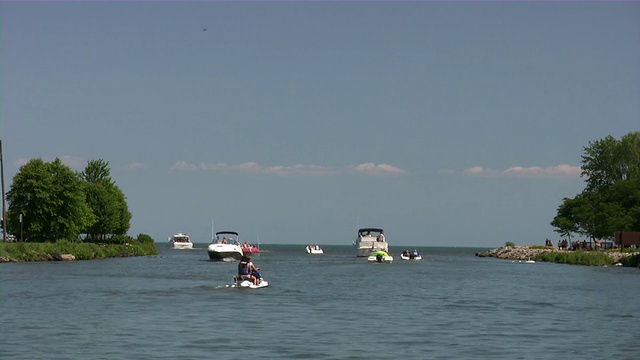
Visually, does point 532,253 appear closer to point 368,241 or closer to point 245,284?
point 368,241

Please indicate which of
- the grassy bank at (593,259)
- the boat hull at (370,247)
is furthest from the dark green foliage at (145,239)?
the grassy bank at (593,259)

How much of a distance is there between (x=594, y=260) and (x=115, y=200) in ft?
260

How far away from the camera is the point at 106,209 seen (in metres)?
152

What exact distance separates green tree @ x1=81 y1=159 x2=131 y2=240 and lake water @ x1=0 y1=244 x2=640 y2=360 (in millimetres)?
83156

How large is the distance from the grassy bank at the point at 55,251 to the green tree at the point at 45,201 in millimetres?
3406

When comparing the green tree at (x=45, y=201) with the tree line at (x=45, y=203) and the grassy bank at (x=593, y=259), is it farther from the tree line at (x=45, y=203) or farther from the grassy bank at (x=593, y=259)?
the grassy bank at (x=593, y=259)

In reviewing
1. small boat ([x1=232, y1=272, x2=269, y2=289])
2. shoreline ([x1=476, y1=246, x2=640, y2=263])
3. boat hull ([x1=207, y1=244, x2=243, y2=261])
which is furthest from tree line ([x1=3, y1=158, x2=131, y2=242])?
shoreline ([x1=476, y1=246, x2=640, y2=263])

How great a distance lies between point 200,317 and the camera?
137 ft

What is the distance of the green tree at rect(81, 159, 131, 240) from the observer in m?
152

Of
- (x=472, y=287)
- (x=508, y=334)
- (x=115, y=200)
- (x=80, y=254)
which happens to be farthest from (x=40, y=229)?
(x=508, y=334)

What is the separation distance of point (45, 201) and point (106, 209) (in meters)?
33.6

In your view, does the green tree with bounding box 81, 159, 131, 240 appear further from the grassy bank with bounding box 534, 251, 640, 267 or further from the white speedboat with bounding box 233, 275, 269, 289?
the white speedboat with bounding box 233, 275, 269, 289

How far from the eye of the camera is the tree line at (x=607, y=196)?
482 feet

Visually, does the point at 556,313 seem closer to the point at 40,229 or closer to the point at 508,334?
the point at 508,334
